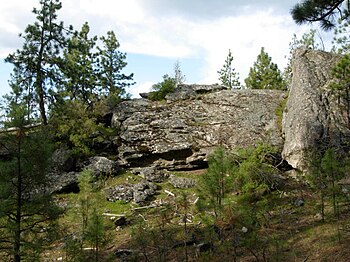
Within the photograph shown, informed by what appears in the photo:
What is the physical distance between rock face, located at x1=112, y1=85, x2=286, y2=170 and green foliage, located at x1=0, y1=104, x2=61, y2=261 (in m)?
6.61

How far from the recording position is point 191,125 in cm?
1413

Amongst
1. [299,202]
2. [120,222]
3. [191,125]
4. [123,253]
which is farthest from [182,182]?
[123,253]

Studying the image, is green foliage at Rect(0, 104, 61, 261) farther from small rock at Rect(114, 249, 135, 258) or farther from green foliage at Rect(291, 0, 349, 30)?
green foliage at Rect(291, 0, 349, 30)

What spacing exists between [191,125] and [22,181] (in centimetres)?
849

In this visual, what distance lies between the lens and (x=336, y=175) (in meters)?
7.66

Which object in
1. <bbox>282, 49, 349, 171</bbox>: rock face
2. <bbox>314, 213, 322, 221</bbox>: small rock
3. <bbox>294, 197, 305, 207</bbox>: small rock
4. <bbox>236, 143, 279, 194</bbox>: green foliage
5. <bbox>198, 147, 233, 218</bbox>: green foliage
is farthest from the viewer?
<bbox>282, 49, 349, 171</bbox>: rock face

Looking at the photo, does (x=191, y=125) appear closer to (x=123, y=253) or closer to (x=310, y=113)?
(x=310, y=113)

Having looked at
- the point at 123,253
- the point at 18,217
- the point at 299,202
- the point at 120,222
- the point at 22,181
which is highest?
the point at 22,181

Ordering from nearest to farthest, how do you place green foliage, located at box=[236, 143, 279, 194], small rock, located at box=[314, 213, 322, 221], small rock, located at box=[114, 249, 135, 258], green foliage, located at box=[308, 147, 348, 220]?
1. green foliage, located at box=[308, 147, 348, 220]
2. small rock, located at box=[114, 249, 135, 258]
3. small rock, located at box=[314, 213, 322, 221]
4. green foliage, located at box=[236, 143, 279, 194]

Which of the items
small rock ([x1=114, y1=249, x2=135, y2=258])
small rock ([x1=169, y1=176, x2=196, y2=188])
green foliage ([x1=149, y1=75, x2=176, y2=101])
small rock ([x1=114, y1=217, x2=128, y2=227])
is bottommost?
small rock ([x1=114, y1=249, x2=135, y2=258])

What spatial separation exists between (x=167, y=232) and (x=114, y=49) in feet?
71.0

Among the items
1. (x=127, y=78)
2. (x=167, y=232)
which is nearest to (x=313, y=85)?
(x=167, y=232)

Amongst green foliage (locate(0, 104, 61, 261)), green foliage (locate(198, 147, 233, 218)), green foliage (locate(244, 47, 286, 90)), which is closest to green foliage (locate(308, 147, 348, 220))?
green foliage (locate(198, 147, 233, 218))

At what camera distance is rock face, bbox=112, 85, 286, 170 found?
1305cm
